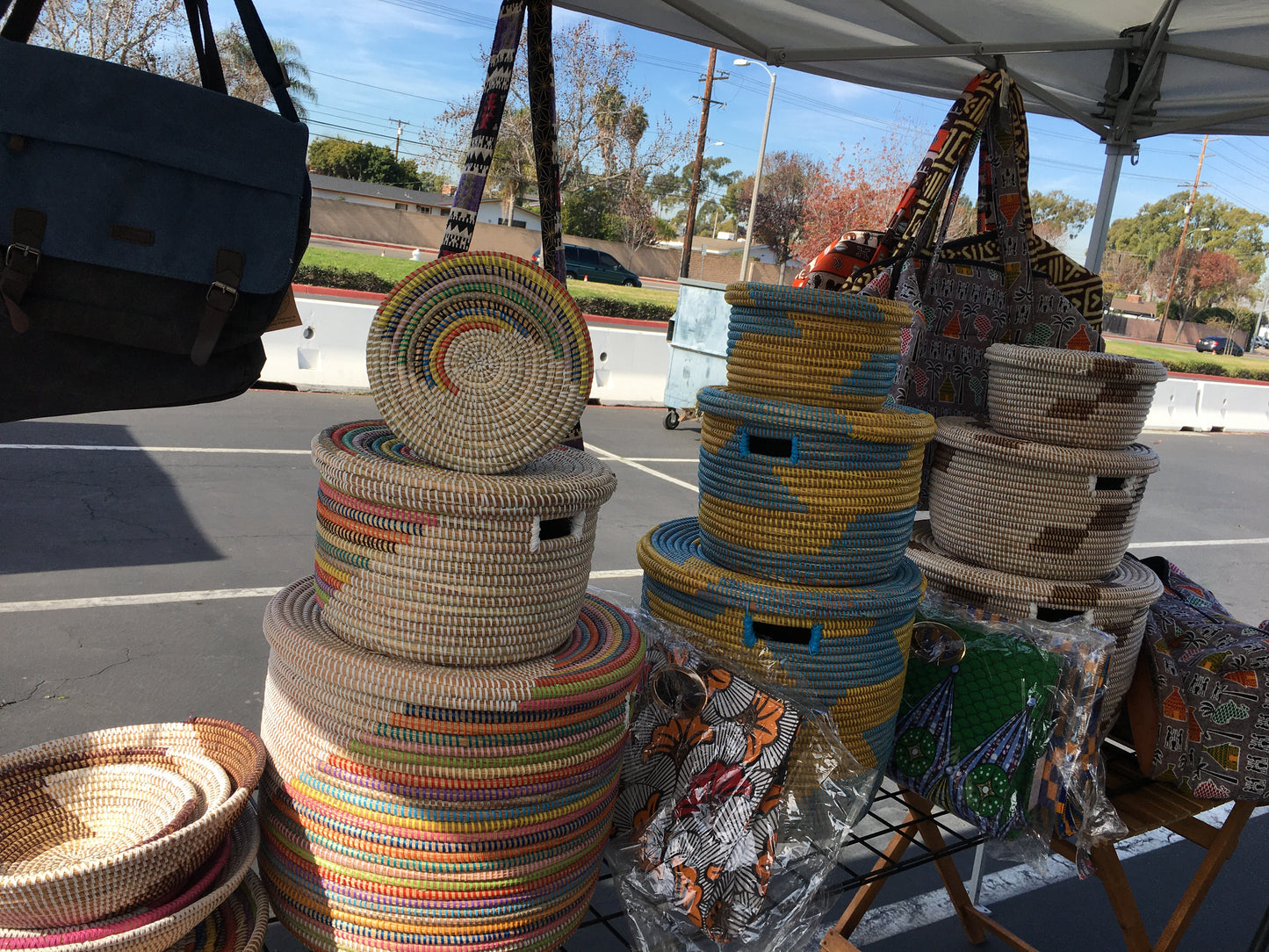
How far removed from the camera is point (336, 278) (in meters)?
14.5

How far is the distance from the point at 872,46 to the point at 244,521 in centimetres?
443

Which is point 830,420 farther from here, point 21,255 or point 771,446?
point 21,255

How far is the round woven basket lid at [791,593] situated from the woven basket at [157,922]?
949 mm

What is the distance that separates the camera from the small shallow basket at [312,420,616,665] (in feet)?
4.23

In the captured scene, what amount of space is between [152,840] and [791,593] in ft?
3.79

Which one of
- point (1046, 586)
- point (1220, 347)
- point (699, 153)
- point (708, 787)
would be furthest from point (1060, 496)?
point (1220, 347)

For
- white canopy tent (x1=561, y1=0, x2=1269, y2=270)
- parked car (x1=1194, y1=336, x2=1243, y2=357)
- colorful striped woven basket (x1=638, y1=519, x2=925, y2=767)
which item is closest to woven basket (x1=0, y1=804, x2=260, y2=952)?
colorful striped woven basket (x1=638, y1=519, x2=925, y2=767)

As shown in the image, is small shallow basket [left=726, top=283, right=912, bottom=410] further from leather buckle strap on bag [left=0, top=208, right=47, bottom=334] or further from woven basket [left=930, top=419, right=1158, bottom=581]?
leather buckle strap on bag [left=0, top=208, right=47, bottom=334]

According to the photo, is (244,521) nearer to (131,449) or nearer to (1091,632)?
(131,449)

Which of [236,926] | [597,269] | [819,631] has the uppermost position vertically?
[597,269]

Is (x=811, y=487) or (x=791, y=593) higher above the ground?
(x=811, y=487)

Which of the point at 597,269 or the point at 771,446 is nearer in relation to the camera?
the point at 771,446

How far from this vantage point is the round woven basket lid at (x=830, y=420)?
179 cm

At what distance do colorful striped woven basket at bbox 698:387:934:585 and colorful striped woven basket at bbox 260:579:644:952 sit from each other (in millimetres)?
573
